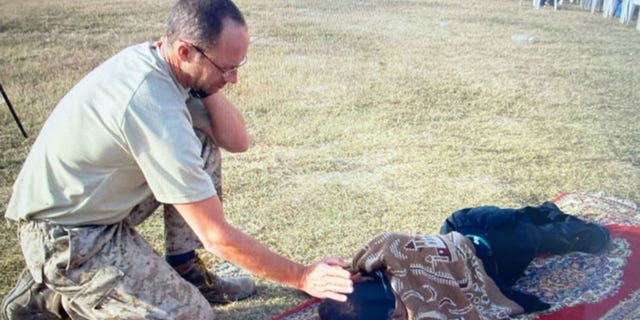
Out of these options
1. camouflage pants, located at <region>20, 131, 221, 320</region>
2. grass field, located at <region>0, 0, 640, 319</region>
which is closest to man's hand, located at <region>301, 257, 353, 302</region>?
camouflage pants, located at <region>20, 131, 221, 320</region>

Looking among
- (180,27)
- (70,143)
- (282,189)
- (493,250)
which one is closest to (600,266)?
(493,250)

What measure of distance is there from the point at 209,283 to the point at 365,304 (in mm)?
761

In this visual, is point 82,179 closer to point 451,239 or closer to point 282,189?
point 451,239

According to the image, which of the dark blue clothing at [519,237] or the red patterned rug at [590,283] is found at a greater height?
the dark blue clothing at [519,237]

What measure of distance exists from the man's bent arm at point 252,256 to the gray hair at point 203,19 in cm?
54

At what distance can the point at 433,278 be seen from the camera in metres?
2.49

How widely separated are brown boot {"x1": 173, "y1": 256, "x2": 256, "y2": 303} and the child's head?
49 cm

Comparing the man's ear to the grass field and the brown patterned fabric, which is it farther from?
the grass field

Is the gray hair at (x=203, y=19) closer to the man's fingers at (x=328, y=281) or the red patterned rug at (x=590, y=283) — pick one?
the man's fingers at (x=328, y=281)

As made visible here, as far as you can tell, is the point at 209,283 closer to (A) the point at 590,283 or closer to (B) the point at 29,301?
(B) the point at 29,301

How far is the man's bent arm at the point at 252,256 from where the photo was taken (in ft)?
6.59

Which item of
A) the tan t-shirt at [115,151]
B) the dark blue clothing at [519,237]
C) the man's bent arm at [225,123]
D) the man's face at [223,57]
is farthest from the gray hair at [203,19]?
the dark blue clothing at [519,237]

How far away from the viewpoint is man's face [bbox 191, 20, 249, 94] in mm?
2066

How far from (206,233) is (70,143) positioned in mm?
588
